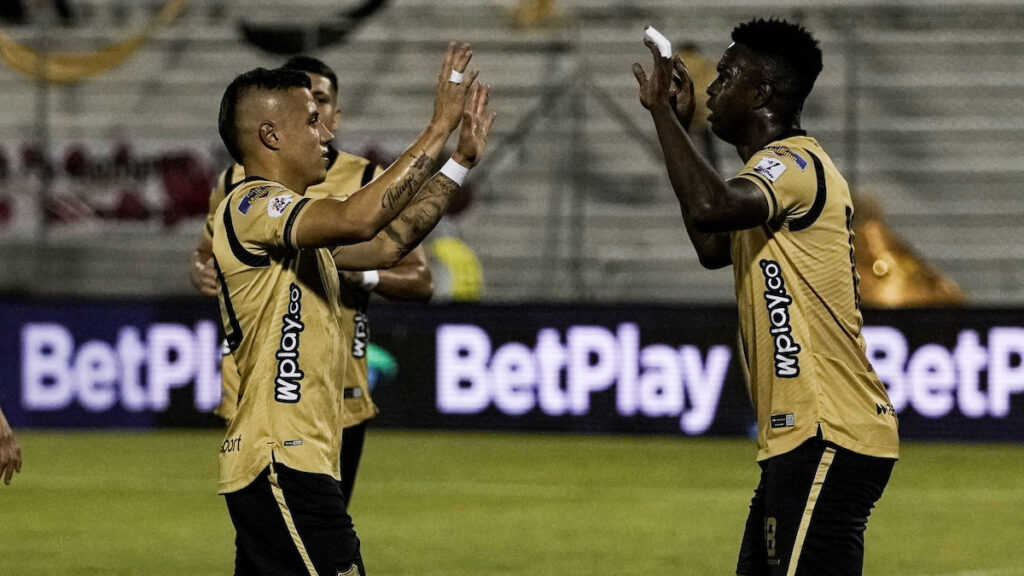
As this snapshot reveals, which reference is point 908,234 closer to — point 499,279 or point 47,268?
point 499,279

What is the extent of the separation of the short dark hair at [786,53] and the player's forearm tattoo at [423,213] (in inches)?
37.6

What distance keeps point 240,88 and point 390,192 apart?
2.01 feet

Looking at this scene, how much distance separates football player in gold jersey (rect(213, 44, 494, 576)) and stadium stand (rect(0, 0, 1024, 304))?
10666 millimetres

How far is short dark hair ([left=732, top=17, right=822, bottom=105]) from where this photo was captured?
16.0ft

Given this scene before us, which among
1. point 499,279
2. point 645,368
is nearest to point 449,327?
point 645,368

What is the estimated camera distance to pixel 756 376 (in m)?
4.81

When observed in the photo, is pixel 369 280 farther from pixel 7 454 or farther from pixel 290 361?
pixel 290 361

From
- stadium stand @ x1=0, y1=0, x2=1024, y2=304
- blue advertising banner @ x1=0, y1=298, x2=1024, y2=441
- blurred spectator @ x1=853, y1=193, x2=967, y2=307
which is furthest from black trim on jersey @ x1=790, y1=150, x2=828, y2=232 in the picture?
stadium stand @ x1=0, y1=0, x2=1024, y2=304

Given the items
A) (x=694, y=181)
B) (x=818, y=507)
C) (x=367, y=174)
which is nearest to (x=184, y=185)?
(x=367, y=174)

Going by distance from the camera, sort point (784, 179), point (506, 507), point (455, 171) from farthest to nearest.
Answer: point (506, 507) < point (455, 171) < point (784, 179)

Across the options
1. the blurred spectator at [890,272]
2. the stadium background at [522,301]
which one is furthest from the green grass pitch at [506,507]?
the blurred spectator at [890,272]

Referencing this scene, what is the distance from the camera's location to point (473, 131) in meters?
4.77

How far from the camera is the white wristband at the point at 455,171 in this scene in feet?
15.9

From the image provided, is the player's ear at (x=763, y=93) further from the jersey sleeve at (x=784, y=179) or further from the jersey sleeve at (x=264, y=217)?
the jersey sleeve at (x=264, y=217)
